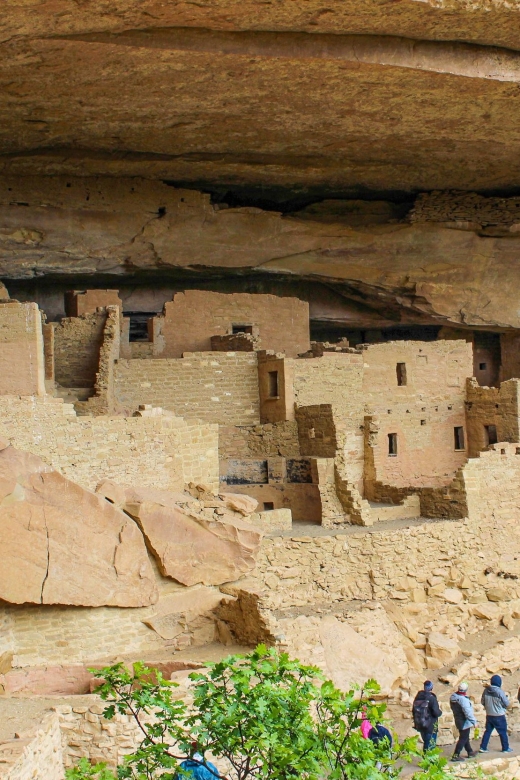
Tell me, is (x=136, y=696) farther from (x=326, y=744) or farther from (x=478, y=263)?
(x=478, y=263)

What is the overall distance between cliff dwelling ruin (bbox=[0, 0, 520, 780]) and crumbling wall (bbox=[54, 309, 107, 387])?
0.07 m

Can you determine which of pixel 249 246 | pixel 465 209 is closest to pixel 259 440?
pixel 249 246

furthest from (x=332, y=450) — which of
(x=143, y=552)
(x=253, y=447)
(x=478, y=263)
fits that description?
(x=478, y=263)

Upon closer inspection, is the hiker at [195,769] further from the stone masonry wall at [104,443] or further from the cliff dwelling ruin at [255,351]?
the stone masonry wall at [104,443]

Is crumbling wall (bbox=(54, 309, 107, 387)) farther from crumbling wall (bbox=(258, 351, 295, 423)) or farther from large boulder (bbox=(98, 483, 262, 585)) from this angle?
large boulder (bbox=(98, 483, 262, 585))

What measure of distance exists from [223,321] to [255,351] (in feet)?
4.60

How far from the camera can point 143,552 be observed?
40.9 feet

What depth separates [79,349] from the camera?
19.0 meters

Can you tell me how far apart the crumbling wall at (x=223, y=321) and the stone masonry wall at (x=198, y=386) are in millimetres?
1198

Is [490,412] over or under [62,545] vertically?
over

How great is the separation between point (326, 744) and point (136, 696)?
1.50 metres

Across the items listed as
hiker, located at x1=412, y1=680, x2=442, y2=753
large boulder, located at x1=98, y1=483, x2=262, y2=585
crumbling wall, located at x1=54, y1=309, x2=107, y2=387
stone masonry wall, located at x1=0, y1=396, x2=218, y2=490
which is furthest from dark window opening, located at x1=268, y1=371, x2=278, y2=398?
hiker, located at x1=412, y1=680, x2=442, y2=753

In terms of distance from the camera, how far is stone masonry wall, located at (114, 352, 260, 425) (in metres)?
18.5

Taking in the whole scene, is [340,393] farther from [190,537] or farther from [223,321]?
[190,537]
